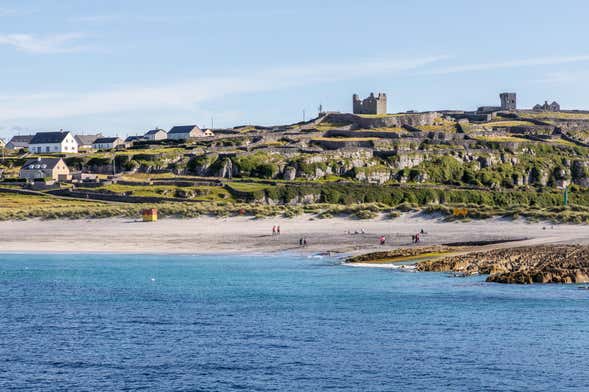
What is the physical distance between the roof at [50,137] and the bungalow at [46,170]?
33766 mm

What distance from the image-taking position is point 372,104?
16550cm

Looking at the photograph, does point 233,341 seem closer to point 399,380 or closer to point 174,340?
point 174,340

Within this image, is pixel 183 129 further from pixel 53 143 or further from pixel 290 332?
pixel 290 332

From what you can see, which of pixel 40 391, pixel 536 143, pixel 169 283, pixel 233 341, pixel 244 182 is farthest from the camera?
pixel 536 143

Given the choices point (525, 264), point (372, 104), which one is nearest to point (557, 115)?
point (372, 104)

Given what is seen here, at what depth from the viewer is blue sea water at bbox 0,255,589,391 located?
32.2 m

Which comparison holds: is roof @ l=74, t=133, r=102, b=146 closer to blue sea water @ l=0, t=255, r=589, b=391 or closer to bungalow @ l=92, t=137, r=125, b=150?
bungalow @ l=92, t=137, r=125, b=150

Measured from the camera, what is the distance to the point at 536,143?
136875 mm

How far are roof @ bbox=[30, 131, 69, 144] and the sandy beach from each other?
242 feet

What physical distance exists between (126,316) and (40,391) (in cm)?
1335

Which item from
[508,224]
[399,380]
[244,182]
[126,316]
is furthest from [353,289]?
[244,182]

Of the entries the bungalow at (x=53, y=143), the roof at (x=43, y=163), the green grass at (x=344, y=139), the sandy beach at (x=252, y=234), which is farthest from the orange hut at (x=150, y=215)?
the bungalow at (x=53, y=143)

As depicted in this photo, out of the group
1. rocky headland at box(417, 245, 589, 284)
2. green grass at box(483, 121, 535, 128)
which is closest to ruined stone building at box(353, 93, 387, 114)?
green grass at box(483, 121, 535, 128)

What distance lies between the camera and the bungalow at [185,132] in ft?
547
